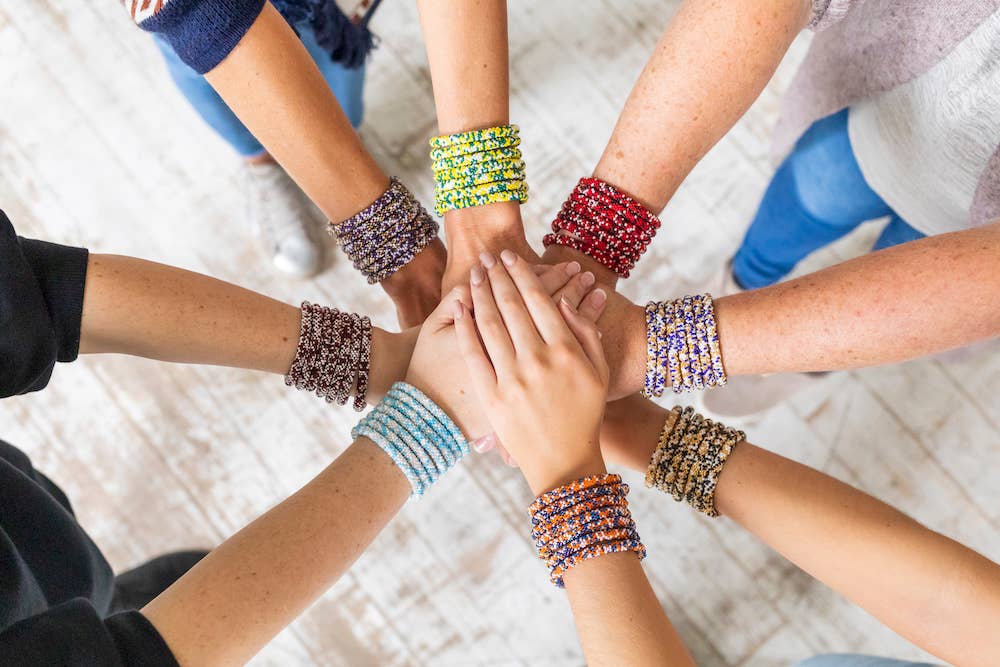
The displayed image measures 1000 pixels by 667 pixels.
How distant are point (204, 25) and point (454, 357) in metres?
0.41

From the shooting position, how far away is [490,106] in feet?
2.74

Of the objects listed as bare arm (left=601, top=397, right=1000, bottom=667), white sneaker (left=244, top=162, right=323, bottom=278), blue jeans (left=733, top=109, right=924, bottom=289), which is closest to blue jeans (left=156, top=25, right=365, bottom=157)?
white sneaker (left=244, top=162, right=323, bottom=278)

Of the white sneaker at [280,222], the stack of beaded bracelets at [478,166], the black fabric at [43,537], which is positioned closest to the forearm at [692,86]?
the stack of beaded bracelets at [478,166]

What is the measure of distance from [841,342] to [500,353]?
1.08ft

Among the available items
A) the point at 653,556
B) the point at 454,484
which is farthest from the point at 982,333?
the point at 454,484

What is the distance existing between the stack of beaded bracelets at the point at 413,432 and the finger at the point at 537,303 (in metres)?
0.14

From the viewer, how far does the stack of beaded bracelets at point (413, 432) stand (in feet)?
2.56

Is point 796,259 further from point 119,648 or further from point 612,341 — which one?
point 119,648

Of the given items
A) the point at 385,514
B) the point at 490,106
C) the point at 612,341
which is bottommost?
the point at 385,514

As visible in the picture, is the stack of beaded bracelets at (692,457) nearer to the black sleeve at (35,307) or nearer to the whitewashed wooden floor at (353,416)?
the whitewashed wooden floor at (353,416)

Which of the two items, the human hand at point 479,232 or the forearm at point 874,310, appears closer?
the forearm at point 874,310

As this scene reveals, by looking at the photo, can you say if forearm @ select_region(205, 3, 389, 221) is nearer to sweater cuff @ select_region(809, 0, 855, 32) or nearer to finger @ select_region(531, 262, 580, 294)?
finger @ select_region(531, 262, 580, 294)

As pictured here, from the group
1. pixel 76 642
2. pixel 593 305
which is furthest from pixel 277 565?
pixel 593 305

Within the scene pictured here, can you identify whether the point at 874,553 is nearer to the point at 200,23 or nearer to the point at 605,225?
the point at 605,225
